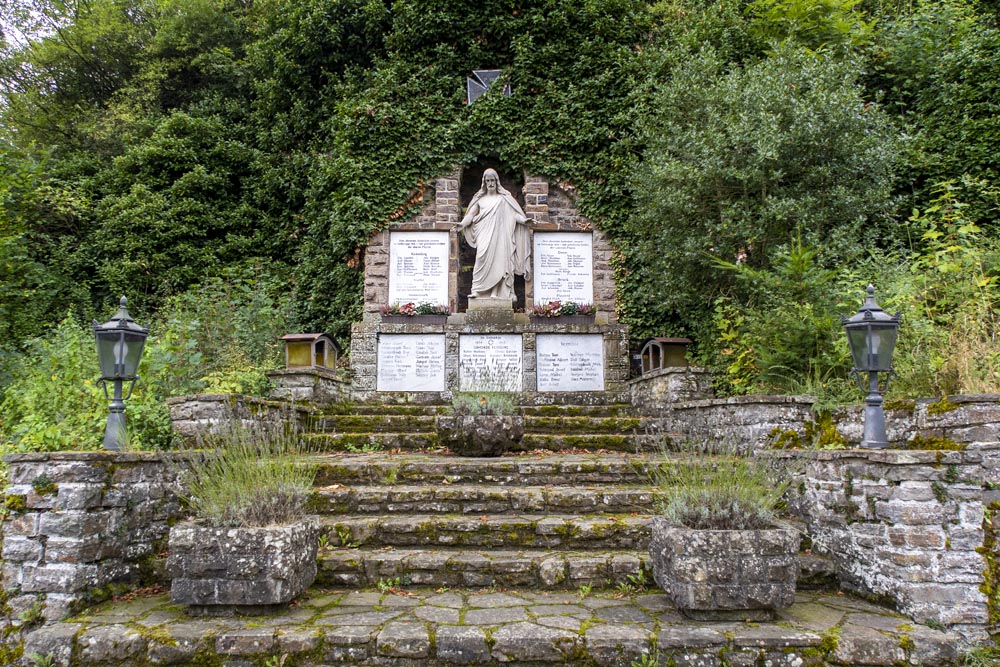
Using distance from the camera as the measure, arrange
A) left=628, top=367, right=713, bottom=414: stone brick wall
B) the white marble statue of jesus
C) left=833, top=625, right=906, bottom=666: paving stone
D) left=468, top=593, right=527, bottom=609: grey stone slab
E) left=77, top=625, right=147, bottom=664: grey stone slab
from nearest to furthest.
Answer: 1. left=833, top=625, right=906, bottom=666: paving stone
2. left=77, top=625, right=147, bottom=664: grey stone slab
3. left=468, top=593, right=527, bottom=609: grey stone slab
4. left=628, top=367, right=713, bottom=414: stone brick wall
5. the white marble statue of jesus

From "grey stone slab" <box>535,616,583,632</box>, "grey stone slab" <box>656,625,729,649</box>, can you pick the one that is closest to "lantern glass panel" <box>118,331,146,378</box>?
"grey stone slab" <box>535,616,583,632</box>

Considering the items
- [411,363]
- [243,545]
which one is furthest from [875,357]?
[411,363]

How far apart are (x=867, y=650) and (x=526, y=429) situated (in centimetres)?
403

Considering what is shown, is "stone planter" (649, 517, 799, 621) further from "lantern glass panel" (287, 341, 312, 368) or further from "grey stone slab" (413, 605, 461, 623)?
"lantern glass panel" (287, 341, 312, 368)

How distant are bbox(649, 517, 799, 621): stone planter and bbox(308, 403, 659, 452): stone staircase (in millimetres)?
2136

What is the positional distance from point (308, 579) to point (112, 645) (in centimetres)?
95

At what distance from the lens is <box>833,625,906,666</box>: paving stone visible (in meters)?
2.80

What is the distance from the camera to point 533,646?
2855mm

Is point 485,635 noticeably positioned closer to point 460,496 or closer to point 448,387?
point 460,496

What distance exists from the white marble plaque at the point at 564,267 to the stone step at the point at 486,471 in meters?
4.58

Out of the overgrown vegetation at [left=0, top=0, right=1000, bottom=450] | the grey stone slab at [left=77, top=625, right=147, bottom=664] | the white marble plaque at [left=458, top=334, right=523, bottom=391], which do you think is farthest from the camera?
the white marble plaque at [left=458, top=334, right=523, bottom=391]

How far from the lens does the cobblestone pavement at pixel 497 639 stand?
2.82 meters

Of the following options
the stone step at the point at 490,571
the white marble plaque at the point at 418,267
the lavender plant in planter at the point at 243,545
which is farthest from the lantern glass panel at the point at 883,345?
the white marble plaque at the point at 418,267

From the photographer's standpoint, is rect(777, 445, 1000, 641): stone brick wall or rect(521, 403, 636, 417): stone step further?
rect(521, 403, 636, 417): stone step
